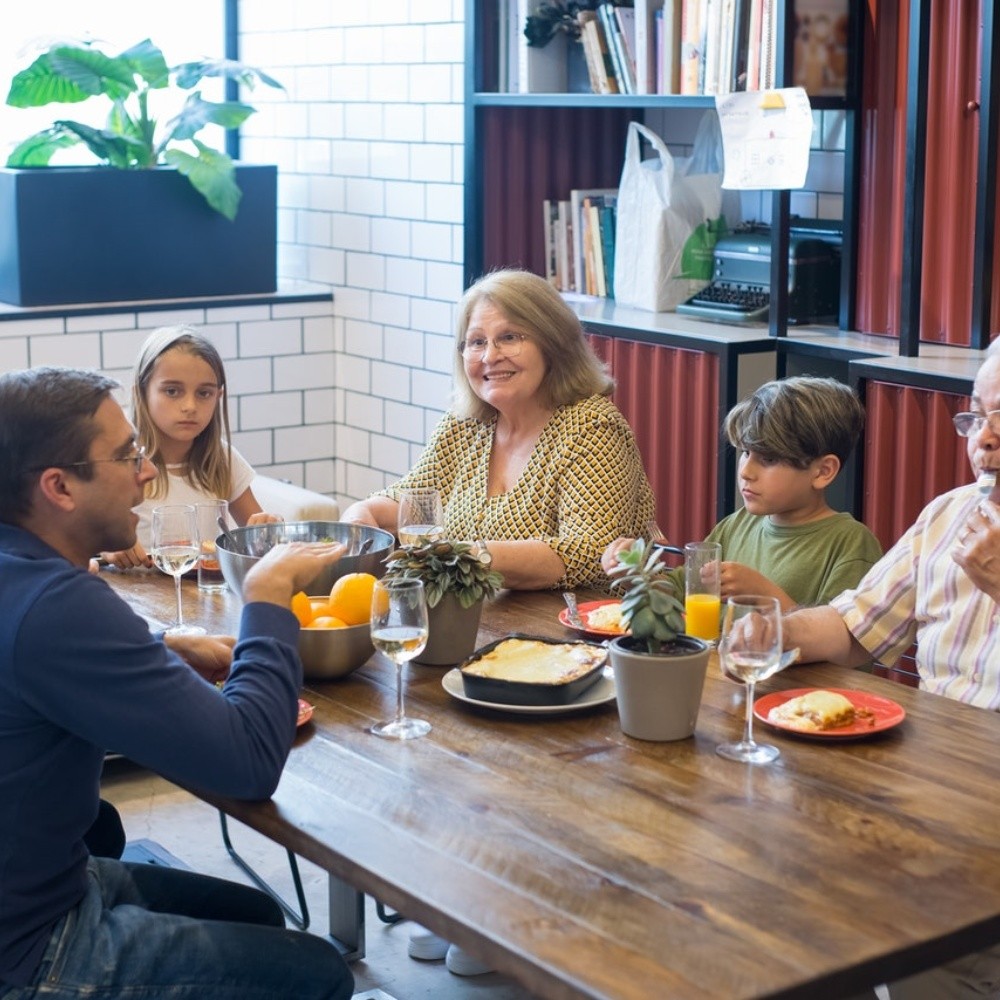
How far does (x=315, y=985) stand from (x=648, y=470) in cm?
240

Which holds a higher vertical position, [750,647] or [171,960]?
[750,647]

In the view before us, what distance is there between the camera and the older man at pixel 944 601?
2.31 metres

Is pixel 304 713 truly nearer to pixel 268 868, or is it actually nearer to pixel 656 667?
pixel 656 667

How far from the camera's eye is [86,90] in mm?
4859

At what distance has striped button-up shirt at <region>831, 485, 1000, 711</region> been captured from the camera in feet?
7.93

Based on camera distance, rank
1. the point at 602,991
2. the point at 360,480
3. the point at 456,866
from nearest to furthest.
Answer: the point at 602,991, the point at 456,866, the point at 360,480

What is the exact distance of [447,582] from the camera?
232 centimetres

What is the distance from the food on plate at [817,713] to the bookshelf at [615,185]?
71.7 inches

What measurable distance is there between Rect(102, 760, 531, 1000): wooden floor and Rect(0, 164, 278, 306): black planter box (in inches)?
66.1

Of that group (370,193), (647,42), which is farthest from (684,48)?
(370,193)

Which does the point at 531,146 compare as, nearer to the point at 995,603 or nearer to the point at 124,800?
the point at 124,800

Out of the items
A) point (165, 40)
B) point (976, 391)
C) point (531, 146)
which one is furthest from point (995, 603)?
point (165, 40)

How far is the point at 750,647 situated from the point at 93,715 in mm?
770

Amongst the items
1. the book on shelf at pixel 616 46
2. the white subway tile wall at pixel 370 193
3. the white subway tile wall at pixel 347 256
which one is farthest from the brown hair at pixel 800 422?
the white subway tile wall at pixel 370 193
